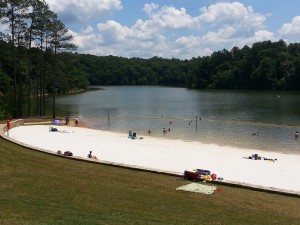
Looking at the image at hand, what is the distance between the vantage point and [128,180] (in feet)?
62.8

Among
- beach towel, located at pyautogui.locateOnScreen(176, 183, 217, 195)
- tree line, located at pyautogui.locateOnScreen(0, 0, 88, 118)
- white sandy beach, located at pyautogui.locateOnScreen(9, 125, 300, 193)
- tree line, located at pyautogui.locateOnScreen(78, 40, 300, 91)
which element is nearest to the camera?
beach towel, located at pyautogui.locateOnScreen(176, 183, 217, 195)

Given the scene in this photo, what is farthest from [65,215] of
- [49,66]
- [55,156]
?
[49,66]

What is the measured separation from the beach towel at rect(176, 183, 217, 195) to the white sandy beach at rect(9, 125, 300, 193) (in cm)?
420

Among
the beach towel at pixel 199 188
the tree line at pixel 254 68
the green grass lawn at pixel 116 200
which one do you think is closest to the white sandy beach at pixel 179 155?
the beach towel at pixel 199 188

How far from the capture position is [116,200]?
1498 cm

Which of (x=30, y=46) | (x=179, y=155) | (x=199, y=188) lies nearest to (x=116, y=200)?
(x=199, y=188)

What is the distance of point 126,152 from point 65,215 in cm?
1986

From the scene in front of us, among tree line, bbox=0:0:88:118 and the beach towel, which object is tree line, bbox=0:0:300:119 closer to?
tree line, bbox=0:0:88:118

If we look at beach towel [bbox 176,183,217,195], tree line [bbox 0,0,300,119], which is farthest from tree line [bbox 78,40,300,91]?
beach towel [bbox 176,183,217,195]

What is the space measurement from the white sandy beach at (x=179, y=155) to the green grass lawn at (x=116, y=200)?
5.32m

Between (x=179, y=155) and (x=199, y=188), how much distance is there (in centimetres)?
1327

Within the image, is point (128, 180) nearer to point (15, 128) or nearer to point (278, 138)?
point (15, 128)

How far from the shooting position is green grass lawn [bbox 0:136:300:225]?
12219 millimetres

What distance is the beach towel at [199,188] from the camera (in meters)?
17.7
